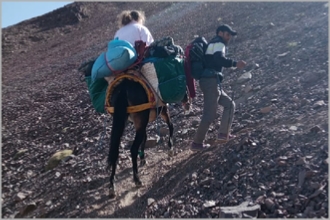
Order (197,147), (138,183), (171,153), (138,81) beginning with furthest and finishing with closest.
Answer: (171,153) < (197,147) < (138,183) < (138,81)

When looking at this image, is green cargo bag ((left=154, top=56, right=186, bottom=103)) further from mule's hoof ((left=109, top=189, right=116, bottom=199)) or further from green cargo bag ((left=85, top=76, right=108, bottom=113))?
mule's hoof ((left=109, top=189, right=116, bottom=199))

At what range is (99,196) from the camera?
5.59 m

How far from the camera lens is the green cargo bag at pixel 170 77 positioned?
563 cm

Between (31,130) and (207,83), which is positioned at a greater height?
(207,83)

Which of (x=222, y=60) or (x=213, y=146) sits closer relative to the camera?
(x=222, y=60)

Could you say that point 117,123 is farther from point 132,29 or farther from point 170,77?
point 132,29

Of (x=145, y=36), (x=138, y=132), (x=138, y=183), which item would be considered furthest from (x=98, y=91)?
(x=138, y=183)

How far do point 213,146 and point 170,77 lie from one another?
1161 mm

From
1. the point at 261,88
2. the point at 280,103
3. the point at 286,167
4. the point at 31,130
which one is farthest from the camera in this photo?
the point at 31,130

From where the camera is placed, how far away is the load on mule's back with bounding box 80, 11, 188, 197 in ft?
17.8

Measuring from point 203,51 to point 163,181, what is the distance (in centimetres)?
177

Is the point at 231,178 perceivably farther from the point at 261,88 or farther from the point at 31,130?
the point at 31,130

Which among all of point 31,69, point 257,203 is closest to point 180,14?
point 31,69

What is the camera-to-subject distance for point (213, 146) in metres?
6.05
